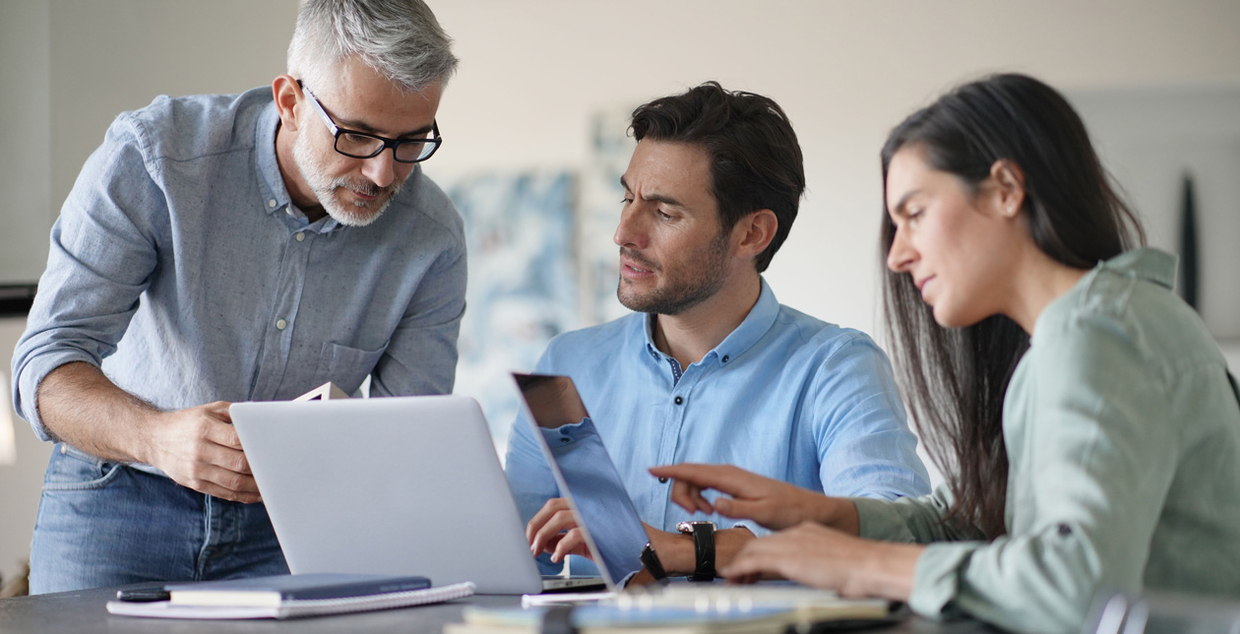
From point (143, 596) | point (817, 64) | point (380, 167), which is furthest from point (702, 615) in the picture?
point (817, 64)

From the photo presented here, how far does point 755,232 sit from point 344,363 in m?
0.80

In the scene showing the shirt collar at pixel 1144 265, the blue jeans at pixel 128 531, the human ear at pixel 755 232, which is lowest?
the blue jeans at pixel 128 531

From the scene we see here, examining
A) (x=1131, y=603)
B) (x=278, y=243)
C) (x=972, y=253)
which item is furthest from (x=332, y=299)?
(x=1131, y=603)

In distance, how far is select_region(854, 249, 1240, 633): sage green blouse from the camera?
91cm

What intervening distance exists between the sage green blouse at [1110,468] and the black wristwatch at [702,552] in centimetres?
42

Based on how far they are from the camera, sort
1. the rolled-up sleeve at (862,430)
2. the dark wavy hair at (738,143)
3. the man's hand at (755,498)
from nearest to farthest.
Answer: the man's hand at (755,498)
the rolled-up sleeve at (862,430)
the dark wavy hair at (738,143)

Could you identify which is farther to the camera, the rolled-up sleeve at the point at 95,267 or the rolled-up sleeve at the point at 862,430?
the rolled-up sleeve at the point at 95,267

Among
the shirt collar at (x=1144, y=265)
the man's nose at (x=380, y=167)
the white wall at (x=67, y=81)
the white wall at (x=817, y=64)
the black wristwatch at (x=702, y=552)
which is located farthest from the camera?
the white wall at (x=817, y=64)

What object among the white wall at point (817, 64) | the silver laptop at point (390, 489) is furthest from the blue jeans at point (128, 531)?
the white wall at point (817, 64)

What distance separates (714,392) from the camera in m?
1.86

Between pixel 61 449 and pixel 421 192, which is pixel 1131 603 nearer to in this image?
pixel 421 192

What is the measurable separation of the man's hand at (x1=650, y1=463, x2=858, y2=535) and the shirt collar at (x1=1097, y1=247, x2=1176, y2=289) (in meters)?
0.40

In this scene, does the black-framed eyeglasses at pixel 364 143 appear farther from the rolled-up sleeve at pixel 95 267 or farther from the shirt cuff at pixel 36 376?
the shirt cuff at pixel 36 376

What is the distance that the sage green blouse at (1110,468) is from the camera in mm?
907
